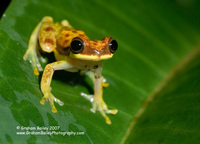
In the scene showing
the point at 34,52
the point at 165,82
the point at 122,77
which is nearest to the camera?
the point at 34,52

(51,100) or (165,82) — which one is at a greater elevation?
(165,82)

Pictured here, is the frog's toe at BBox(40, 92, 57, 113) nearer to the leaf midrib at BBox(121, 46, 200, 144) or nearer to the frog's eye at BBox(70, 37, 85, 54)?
the frog's eye at BBox(70, 37, 85, 54)

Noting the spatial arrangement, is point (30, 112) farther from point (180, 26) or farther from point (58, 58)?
point (180, 26)

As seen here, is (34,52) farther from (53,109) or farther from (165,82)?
(165,82)

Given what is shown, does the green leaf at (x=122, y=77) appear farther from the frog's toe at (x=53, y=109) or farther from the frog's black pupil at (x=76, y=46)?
the frog's black pupil at (x=76, y=46)

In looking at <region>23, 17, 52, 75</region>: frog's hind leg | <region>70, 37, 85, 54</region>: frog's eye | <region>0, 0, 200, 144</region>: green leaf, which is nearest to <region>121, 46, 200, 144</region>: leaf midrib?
<region>0, 0, 200, 144</region>: green leaf

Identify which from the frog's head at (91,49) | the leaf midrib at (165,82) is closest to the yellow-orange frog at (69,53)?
the frog's head at (91,49)

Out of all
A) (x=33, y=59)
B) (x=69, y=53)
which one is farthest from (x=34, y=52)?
(x=69, y=53)

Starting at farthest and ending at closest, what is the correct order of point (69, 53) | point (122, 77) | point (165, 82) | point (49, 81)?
point (165, 82)
point (122, 77)
point (69, 53)
point (49, 81)
